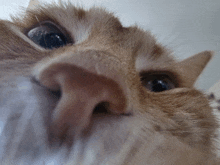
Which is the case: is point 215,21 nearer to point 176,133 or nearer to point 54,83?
point 176,133

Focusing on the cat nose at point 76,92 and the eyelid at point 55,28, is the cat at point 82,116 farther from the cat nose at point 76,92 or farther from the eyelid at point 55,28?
the eyelid at point 55,28

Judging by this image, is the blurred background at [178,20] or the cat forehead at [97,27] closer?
the cat forehead at [97,27]

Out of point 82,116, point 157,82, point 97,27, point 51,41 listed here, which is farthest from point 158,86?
point 82,116

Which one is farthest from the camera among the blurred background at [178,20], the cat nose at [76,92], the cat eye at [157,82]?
the blurred background at [178,20]

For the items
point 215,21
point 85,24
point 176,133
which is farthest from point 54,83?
point 215,21

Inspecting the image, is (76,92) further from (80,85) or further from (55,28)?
(55,28)

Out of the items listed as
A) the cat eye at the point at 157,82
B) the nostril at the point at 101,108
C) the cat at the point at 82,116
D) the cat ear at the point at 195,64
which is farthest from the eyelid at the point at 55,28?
the cat ear at the point at 195,64
